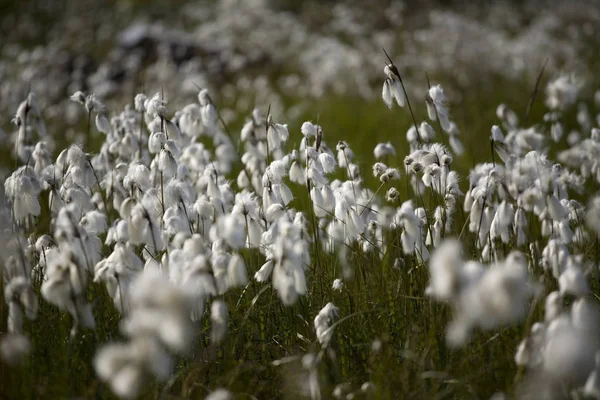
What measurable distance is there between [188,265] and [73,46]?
16.0 metres

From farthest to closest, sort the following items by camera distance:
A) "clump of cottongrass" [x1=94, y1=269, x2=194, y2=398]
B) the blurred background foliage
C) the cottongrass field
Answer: the blurred background foliage, the cottongrass field, "clump of cottongrass" [x1=94, y1=269, x2=194, y2=398]

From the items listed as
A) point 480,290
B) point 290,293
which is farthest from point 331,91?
point 480,290

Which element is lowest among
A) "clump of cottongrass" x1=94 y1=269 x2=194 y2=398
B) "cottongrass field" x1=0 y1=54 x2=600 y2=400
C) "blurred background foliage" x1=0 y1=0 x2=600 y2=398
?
"blurred background foliage" x1=0 y1=0 x2=600 y2=398

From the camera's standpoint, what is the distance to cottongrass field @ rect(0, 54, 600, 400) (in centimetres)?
171

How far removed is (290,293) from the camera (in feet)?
7.21

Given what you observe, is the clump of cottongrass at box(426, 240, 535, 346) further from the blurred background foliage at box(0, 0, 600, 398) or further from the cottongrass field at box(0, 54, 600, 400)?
the blurred background foliage at box(0, 0, 600, 398)

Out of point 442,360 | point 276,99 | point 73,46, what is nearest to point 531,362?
point 442,360

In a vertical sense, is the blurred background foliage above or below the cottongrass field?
below

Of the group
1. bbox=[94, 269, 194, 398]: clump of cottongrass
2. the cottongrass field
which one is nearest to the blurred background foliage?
the cottongrass field

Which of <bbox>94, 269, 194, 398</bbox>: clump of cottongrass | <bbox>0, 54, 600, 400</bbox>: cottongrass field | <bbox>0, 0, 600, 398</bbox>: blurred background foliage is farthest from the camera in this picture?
<bbox>0, 0, 600, 398</bbox>: blurred background foliage

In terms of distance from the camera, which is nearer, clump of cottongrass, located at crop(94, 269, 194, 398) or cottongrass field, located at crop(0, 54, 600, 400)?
clump of cottongrass, located at crop(94, 269, 194, 398)

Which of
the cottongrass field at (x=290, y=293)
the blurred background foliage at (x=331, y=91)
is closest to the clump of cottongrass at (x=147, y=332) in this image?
the cottongrass field at (x=290, y=293)

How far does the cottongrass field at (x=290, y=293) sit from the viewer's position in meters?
1.71

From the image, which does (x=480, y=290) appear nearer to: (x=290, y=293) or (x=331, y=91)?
(x=290, y=293)
